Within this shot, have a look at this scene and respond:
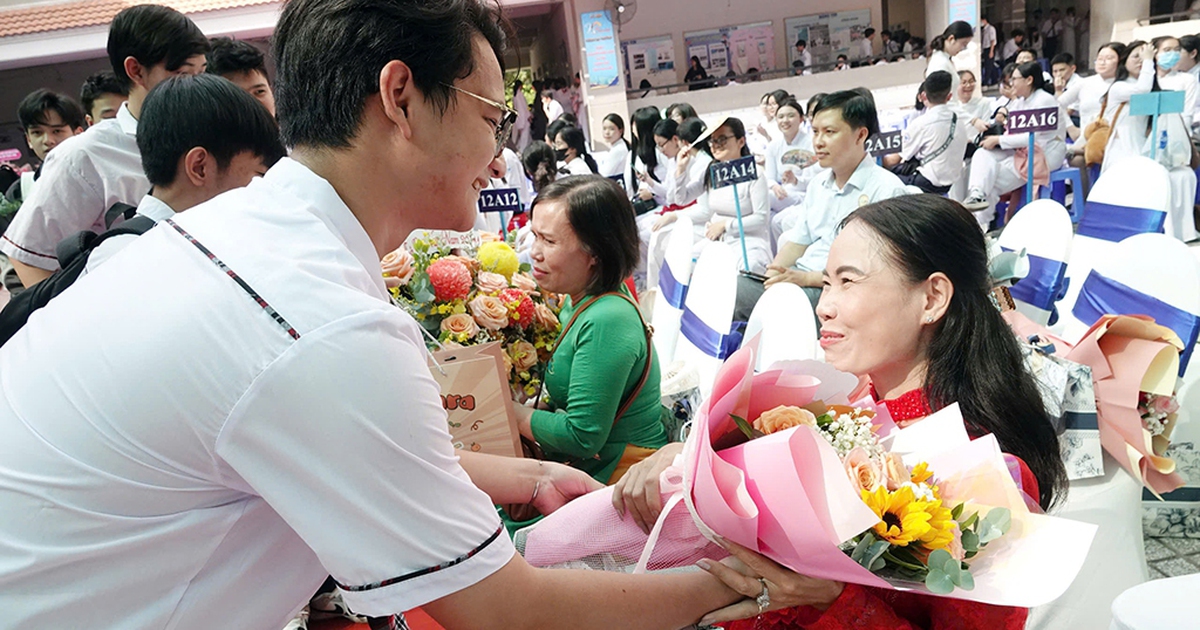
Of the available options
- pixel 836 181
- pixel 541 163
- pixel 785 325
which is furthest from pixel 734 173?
pixel 785 325

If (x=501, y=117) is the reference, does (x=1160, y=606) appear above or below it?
below

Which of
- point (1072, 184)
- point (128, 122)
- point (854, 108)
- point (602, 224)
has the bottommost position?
point (1072, 184)

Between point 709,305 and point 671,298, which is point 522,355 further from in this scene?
point 671,298

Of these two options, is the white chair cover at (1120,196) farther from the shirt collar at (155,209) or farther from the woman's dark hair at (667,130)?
the woman's dark hair at (667,130)

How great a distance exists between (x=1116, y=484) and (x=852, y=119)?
256 centimetres

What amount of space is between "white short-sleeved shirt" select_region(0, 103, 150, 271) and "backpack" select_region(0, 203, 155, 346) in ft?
2.35

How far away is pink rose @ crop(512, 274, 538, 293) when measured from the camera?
2.45 meters

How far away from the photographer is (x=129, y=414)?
0.83 m

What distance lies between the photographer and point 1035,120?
573 cm

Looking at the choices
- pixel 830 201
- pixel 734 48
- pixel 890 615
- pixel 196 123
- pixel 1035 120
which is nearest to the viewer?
pixel 890 615

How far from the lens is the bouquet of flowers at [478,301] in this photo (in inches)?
86.7

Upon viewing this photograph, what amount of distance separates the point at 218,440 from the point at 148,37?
2282mm

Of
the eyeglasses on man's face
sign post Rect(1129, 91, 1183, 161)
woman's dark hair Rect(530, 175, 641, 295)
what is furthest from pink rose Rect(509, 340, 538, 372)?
sign post Rect(1129, 91, 1183, 161)

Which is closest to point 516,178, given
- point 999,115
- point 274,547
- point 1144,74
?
point 999,115
